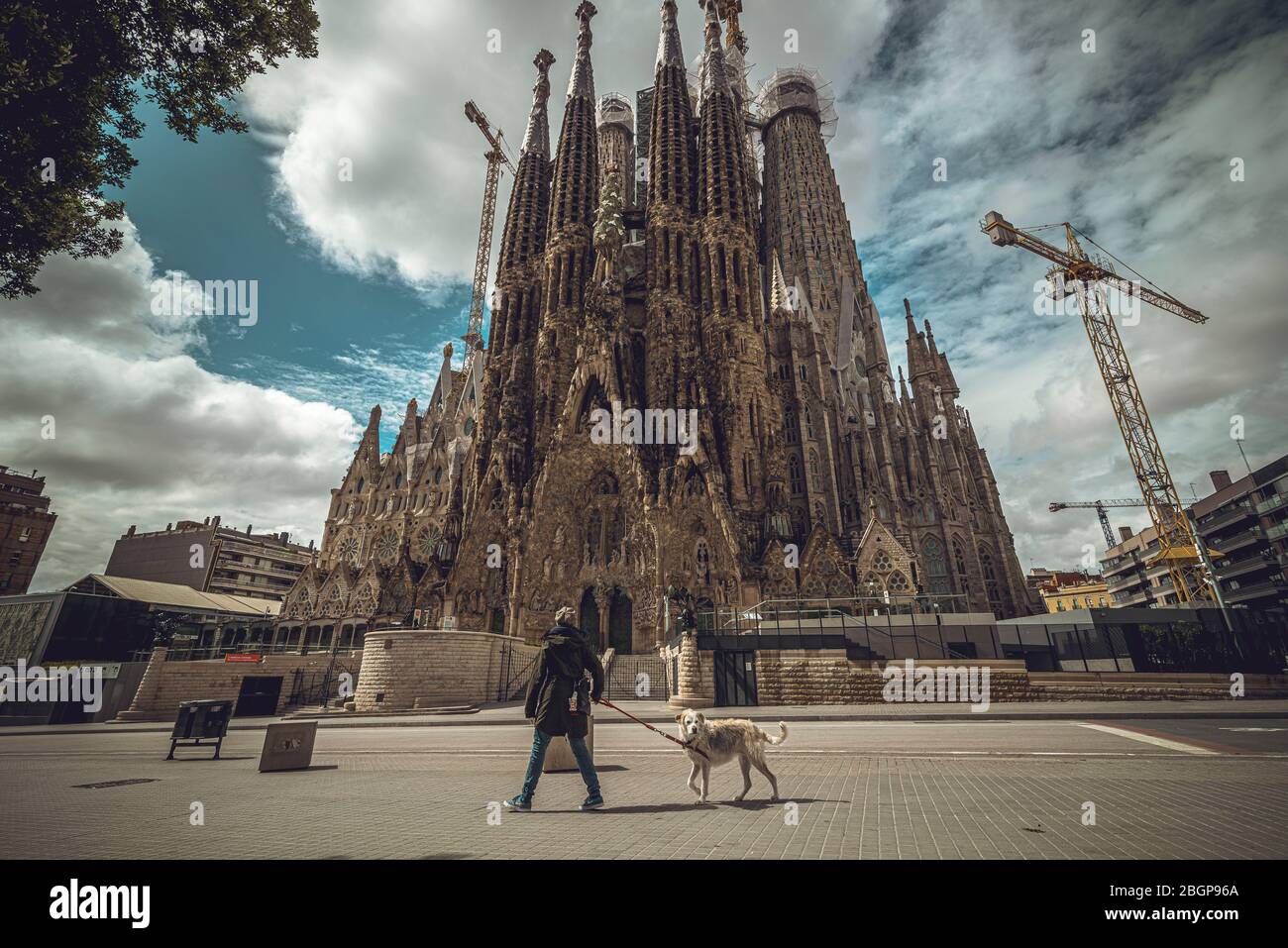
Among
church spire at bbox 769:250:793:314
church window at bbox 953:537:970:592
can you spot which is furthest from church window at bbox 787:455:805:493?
church spire at bbox 769:250:793:314

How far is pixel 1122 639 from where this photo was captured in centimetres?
1933

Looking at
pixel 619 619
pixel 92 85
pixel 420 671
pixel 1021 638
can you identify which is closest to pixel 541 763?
pixel 92 85

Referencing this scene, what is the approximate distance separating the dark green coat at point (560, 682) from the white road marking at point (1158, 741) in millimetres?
8501

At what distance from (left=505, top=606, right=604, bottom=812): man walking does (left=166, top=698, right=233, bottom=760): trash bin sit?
7.80 metres

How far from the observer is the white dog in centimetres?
529

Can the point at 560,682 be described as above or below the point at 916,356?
below

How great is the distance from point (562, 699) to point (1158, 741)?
9942 mm

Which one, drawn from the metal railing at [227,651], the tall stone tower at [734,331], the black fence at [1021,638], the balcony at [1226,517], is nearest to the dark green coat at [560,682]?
the black fence at [1021,638]

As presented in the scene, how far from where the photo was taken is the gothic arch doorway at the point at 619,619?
1363 inches

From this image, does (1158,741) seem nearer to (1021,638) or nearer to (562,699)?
(562,699)

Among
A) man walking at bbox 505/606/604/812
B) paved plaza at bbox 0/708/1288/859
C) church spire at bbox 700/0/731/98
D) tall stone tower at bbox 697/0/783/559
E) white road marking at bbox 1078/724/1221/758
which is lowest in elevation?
white road marking at bbox 1078/724/1221/758

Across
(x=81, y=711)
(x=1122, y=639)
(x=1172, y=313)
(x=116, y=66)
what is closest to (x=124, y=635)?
(x=81, y=711)

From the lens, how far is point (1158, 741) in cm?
866

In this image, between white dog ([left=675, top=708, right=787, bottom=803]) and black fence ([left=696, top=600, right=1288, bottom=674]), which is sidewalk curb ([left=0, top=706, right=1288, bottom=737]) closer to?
black fence ([left=696, top=600, right=1288, bottom=674])
